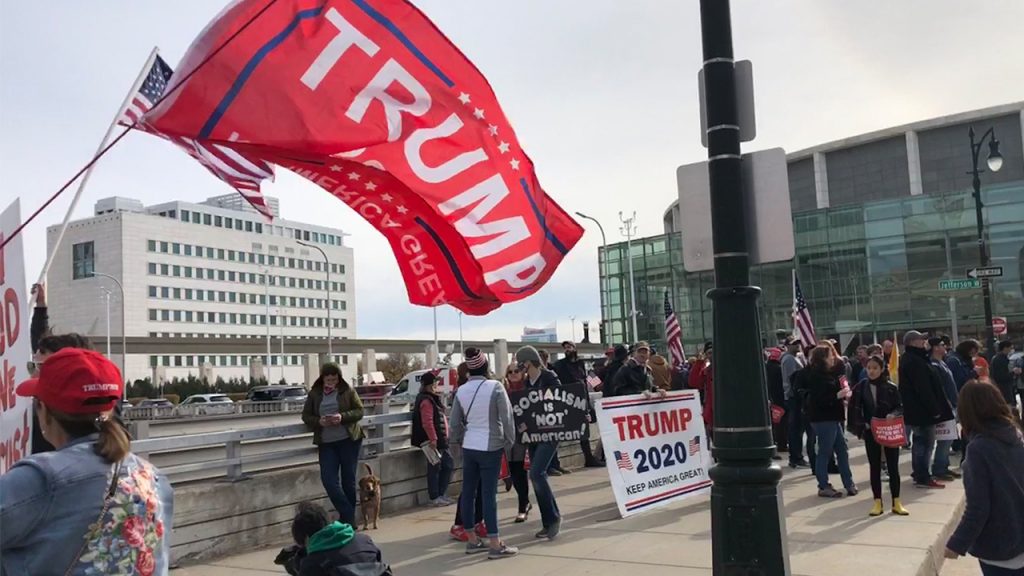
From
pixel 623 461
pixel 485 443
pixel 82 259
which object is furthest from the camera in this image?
pixel 82 259

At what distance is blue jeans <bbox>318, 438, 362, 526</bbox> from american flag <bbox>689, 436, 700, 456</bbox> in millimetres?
3964

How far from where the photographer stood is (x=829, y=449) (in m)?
10.4

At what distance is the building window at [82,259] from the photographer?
378 ft

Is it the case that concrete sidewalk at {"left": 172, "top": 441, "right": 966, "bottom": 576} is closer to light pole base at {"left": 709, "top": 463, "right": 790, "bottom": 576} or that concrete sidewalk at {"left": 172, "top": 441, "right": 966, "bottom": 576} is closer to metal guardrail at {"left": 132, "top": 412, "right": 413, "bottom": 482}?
metal guardrail at {"left": 132, "top": 412, "right": 413, "bottom": 482}

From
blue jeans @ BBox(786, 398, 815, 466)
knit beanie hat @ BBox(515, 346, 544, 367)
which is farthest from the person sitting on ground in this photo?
blue jeans @ BBox(786, 398, 815, 466)

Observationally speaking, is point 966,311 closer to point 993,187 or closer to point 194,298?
point 993,187

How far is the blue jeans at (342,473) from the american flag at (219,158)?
2594mm

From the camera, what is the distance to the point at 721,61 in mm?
5988

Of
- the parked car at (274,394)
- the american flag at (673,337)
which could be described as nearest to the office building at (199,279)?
the parked car at (274,394)

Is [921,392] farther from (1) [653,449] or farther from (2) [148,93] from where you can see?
(2) [148,93]

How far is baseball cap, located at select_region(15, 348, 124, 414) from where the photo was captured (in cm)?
251

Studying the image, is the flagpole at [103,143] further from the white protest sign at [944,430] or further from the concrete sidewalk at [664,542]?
the white protest sign at [944,430]

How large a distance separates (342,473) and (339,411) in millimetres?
686

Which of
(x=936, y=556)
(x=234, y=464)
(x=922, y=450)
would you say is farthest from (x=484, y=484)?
(x=922, y=450)
